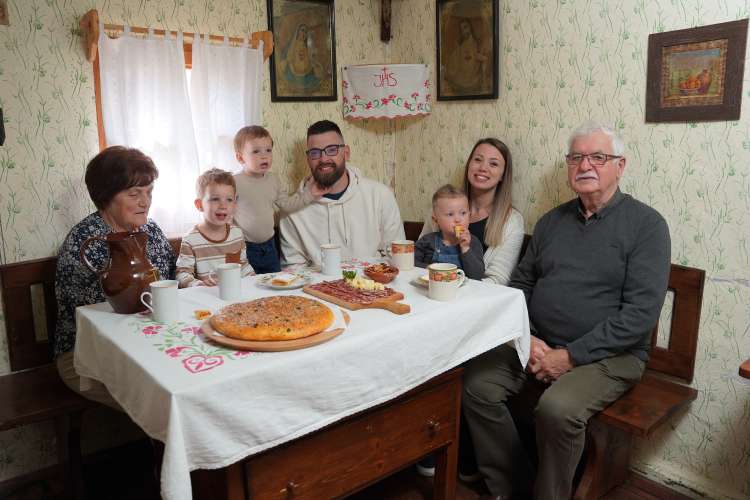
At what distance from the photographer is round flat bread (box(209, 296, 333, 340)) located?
1.44m

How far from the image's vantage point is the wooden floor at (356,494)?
7.51 feet

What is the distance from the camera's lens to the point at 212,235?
249 cm

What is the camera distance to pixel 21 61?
7.44 feet

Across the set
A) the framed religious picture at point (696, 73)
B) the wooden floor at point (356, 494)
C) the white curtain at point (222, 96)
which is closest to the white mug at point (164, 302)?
the wooden floor at point (356, 494)

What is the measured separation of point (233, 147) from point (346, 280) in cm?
123

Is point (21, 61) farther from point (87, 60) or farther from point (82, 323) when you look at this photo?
point (82, 323)

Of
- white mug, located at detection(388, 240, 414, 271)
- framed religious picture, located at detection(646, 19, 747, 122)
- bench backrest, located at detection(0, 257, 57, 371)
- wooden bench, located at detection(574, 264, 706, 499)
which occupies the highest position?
framed religious picture, located at detection(646, 19, 747, 122)

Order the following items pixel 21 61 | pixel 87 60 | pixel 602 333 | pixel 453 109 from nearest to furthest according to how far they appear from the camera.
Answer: pixel 602 333 < pixel 21 61 < pixel 87 60 < pixel 453 109

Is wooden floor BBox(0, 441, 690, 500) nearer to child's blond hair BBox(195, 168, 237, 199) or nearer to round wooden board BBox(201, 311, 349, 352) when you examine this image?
round wooden board BBox(201, 311, 349, 352)

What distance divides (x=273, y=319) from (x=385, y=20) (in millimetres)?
2451

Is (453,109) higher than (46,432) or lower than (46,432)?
higher

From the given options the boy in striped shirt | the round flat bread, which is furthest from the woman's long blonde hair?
the round flat bread

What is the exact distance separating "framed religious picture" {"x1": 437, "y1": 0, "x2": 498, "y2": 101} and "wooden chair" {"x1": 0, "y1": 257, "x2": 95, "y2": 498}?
2169mm

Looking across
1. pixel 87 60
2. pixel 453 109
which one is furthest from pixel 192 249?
pixel 453 109
